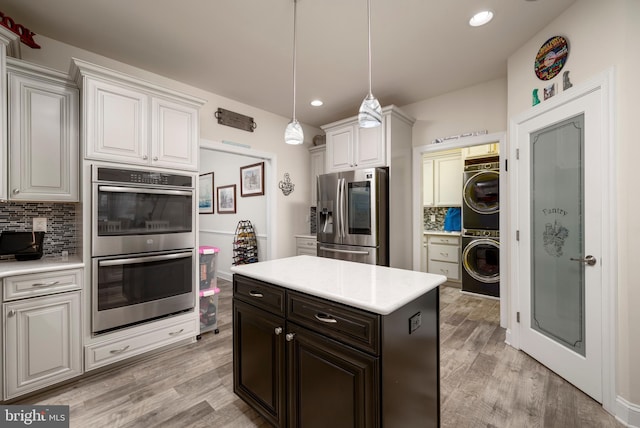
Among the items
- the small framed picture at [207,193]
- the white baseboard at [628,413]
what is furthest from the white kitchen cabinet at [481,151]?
the small framed picture at [207,193]

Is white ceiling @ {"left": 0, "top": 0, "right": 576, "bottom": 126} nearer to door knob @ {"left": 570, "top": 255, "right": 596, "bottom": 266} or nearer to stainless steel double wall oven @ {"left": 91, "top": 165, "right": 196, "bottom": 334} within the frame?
stainless steel double wall oven @ {"left": 91, "top": 165, "right": 196, "bottom": 334}

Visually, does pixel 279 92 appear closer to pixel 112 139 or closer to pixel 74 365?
pixel 112 139

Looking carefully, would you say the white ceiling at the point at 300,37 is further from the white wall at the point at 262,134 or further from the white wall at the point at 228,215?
the white wall at the point at 228,215

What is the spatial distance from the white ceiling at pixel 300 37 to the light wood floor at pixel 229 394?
8.94 feet

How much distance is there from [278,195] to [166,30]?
2331mm

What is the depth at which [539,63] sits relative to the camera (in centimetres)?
228

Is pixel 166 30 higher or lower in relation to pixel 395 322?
higher

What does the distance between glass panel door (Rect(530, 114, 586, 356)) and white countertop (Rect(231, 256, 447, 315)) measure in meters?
1.26

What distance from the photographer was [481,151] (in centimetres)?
435

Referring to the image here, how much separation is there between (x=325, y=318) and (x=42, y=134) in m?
2.48

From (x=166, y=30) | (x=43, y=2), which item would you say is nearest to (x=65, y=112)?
(x=43, y=2)

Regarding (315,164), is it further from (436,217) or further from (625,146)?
(625,146)

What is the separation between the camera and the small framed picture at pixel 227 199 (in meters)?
5.21
